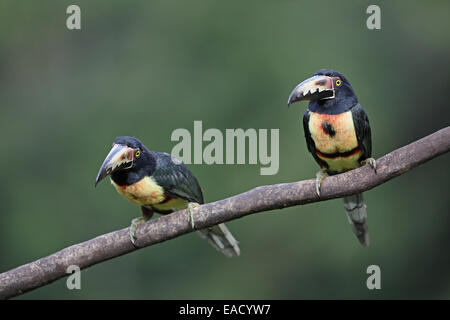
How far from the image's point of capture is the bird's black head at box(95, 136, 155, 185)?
3604mm

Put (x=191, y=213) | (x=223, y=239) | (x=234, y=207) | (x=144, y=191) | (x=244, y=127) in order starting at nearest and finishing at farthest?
(x=234, y=207)
(x=191, y=213)
(x=144, y=191)
(x=223, y=239)
(x=244, y=127)

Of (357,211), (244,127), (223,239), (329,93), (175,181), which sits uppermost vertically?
(244,127)

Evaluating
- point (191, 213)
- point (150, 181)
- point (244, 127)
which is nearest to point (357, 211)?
point (191, 213)

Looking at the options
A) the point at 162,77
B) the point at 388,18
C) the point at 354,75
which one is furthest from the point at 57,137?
the point at 388,18

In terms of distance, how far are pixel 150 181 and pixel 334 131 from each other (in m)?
1.09

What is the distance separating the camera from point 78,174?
7.40m

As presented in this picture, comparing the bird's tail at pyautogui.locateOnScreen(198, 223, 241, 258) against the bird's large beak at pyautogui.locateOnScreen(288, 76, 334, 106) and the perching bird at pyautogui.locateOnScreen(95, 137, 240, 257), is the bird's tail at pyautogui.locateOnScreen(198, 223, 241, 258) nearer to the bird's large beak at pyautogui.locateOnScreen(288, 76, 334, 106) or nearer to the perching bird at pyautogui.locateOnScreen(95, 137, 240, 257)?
the perching bird at pyautogui.locateOnScreen(95, 137, 240, 257)

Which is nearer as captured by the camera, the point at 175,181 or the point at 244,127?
the point at 175,181

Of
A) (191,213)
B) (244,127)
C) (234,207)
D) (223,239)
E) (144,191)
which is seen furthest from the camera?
(244,127)

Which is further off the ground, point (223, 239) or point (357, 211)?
point (357, 211)

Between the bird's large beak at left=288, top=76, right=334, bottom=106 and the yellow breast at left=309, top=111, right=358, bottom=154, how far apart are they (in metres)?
0.13

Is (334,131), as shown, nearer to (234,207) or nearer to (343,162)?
(343,162)

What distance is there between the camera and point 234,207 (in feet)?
11.7
